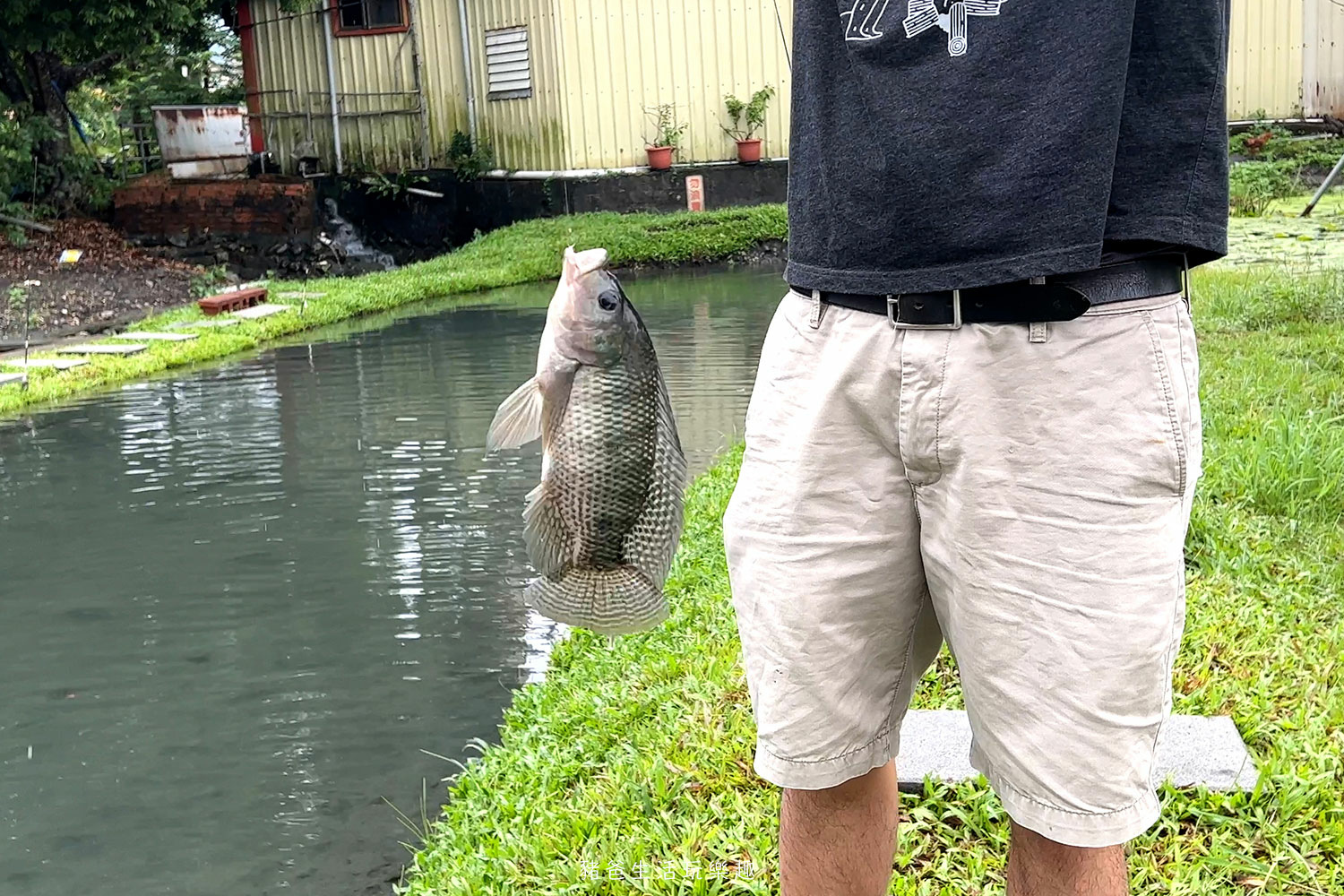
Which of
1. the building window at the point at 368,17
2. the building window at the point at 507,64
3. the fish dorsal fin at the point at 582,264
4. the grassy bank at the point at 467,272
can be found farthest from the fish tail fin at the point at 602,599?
the building window at the point at 368,17

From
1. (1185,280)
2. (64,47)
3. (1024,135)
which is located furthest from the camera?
(64,47)

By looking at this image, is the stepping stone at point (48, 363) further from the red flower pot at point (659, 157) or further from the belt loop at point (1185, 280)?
the belt loop at point (1185, 280)

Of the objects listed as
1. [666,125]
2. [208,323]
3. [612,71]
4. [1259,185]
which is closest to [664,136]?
[666,125]

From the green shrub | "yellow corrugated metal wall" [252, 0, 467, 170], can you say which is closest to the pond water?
the green shrub

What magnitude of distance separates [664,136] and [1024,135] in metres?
16.3

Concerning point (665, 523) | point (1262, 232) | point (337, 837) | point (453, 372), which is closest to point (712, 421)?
point (453, 372)

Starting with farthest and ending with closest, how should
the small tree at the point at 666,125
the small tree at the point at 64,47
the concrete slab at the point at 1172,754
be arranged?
1. the small tree at the point at 666,125
2. the small tree at the point at 64,47
3. the concrete slab at the point at 1172,754

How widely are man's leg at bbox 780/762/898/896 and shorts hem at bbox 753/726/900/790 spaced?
2.4 inches

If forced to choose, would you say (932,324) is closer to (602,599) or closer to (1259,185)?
(602,599)

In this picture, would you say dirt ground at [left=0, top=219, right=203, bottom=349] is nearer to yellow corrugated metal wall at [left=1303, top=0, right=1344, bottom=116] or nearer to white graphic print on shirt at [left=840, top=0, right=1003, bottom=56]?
white graphic print on shirt at [left=840, top=0, right=1003, bottom=56]

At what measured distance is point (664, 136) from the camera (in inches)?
691

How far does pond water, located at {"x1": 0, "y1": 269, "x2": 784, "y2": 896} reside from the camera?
3.66m

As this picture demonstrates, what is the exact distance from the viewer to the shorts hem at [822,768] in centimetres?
190

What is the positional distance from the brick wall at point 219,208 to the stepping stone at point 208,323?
6145 mm
